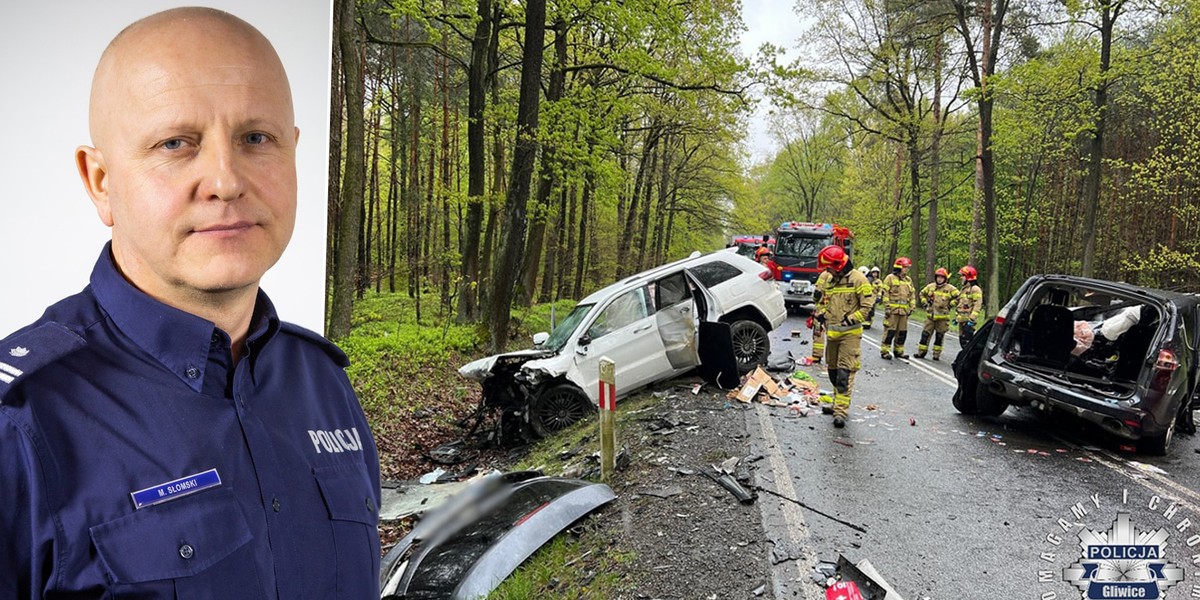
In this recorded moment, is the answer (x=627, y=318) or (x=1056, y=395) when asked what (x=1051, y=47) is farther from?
(x=627, y=318)

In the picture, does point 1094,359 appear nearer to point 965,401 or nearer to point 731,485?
point 965,401

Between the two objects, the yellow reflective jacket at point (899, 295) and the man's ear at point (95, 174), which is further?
the yellow reflective jacket at point (899, 295)

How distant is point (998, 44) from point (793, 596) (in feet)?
49.7

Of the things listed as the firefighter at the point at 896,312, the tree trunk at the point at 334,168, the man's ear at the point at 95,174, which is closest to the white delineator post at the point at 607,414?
the tree trunk at the point at 334,168

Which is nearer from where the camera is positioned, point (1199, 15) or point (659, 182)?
point (1199, 15)

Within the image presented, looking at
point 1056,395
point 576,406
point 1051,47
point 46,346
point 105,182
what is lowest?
point 576,406

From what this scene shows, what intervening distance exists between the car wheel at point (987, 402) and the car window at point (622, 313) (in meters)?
3.20

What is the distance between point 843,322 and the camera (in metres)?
6.06

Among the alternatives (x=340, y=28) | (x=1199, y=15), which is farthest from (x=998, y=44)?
(x=340, y=28)

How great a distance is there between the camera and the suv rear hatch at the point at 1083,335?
520 cm

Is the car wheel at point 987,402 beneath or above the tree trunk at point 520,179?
beneath

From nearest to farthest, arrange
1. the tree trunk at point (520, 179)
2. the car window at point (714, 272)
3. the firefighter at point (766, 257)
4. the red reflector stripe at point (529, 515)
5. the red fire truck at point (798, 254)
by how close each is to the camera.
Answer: the red reflector stripe at point (529, 515)
the car window at point (714, 272)
the tree trunk at point (520, 179)
the firefighter at point (766, 257)
the red fire truck at point (798, 254)

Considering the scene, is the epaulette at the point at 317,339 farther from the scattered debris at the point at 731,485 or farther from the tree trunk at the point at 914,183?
the tree trunk at the point at 914,183

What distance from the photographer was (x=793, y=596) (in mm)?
2799
